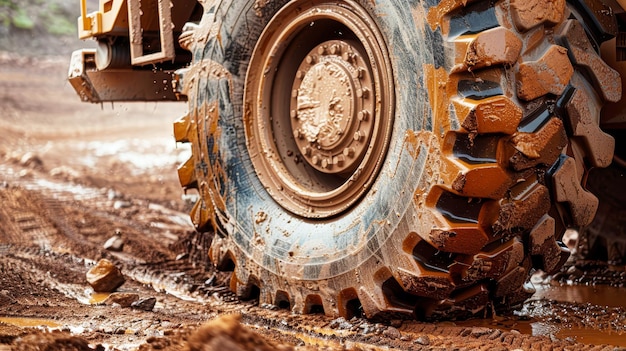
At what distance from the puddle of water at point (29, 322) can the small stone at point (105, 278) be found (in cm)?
87

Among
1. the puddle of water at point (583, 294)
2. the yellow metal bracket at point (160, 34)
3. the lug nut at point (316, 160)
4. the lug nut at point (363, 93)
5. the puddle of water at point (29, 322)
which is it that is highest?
the yellow metal bracket at point (160, 34)

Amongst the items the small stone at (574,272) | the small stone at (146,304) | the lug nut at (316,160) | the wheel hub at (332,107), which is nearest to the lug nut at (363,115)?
the wheel hub at (332,107)

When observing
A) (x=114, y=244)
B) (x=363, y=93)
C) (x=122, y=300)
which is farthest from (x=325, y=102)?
(x=114, y=244)

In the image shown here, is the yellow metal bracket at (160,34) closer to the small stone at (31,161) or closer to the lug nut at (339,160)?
the lug nut at (339,160)

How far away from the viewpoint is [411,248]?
10.4 feet

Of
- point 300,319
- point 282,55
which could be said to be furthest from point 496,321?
point 282,55

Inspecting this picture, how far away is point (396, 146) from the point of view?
3.23 meters

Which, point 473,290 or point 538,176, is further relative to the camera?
point 473,290

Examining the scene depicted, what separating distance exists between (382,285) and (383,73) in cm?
82

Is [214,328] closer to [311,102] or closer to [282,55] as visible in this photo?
[311,102]

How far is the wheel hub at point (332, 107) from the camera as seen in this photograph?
353cm

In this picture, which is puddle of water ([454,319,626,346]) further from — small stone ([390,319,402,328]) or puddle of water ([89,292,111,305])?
puddle of water ([89,292,111,305])

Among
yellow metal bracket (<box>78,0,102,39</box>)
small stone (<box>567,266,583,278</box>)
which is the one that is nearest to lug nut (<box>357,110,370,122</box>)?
small stone (<box>567,266,583,278</box>)

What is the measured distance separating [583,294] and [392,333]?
1.47 meters
